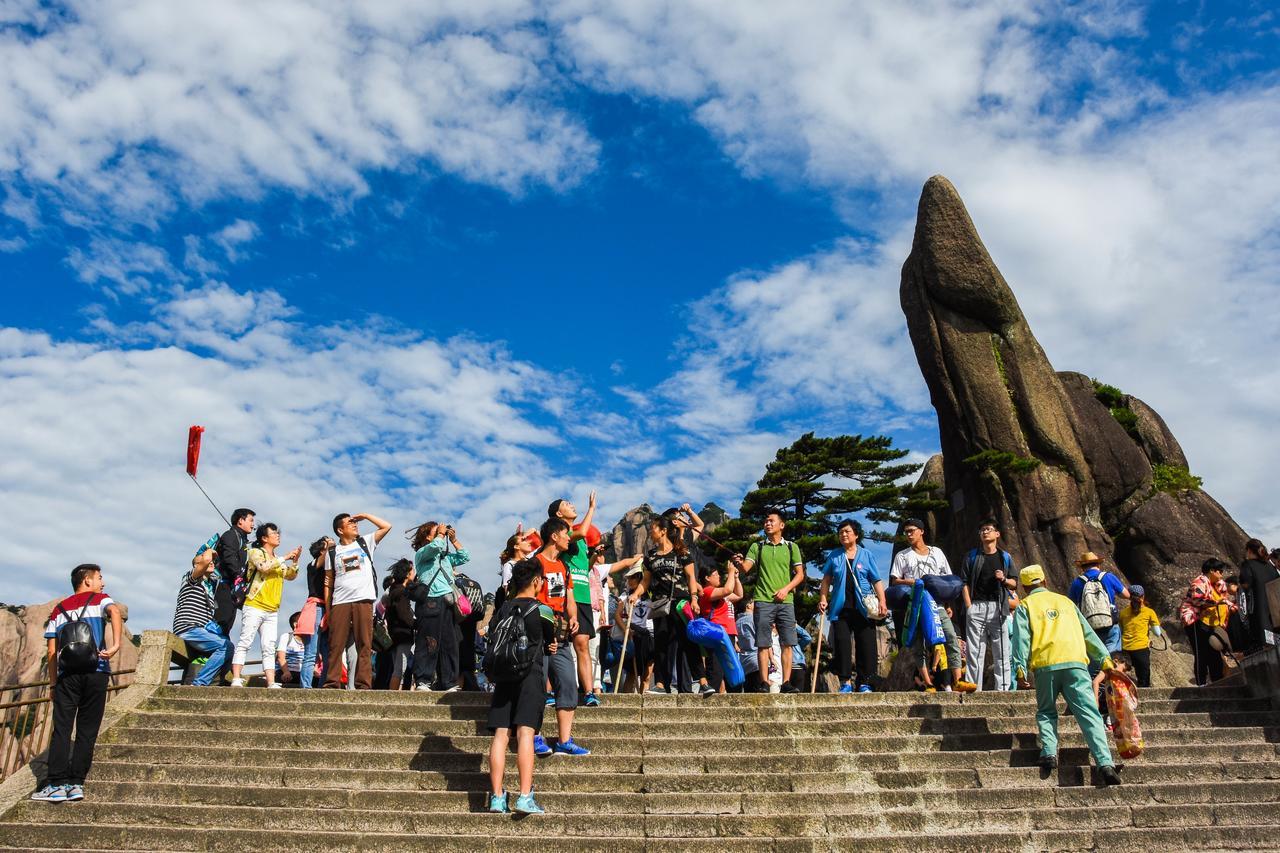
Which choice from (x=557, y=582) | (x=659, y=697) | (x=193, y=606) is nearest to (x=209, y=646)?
(x=193, y=606)

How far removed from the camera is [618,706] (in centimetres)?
927

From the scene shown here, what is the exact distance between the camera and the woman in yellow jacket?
10.1m

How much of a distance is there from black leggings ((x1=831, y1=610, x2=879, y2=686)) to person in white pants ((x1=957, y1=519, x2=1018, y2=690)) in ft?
3.32

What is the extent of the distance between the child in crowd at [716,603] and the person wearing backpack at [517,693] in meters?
3.27

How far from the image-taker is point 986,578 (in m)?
10.4

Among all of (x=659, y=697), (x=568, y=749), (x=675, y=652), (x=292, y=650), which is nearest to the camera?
(x=568, y=749)

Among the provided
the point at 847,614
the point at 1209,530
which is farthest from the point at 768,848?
the point at 1209,530

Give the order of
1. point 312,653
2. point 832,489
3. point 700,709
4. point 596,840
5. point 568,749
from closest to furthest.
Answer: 1. point 596,840
2. point 568,749
3. point 700,709
4. point 312,653
5. point 832,489

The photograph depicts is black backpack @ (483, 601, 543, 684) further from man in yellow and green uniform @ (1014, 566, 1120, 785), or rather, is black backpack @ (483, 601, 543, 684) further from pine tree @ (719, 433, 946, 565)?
pine tree @ (719, 433, 946, 565)

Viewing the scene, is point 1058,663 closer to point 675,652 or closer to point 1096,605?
point 1096,605

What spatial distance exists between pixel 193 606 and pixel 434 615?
237 centimetres

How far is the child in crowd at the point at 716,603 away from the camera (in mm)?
10477

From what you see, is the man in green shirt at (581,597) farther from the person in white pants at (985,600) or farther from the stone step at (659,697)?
the person in white pants at (985,600)

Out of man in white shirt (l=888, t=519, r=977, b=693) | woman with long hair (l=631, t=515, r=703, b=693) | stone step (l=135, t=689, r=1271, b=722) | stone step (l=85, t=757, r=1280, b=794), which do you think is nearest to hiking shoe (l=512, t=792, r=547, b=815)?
stone step (l=85, t=757, r=1280, b=794)
